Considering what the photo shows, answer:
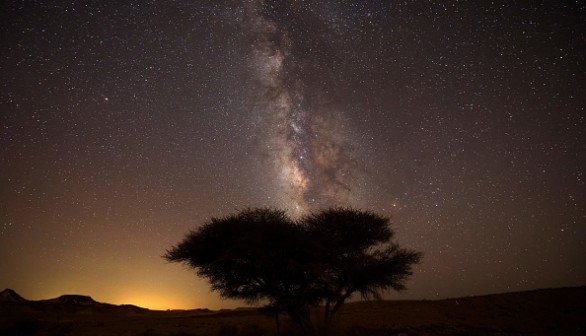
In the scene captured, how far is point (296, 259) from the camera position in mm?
15977

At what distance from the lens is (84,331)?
2509 cm

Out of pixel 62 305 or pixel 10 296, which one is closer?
pixel 62 305

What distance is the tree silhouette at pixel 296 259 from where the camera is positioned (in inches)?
615

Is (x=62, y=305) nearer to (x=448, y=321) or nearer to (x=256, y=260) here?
(x=256, y=260)

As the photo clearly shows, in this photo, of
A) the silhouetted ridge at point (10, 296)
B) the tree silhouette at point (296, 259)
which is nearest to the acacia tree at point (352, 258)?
the tree silhouette at point (296, 259)

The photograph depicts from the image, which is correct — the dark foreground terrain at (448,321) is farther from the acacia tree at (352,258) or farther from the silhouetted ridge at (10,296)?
the silhouetted ridge at (10,296)

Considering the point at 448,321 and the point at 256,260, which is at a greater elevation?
the point at 256,260

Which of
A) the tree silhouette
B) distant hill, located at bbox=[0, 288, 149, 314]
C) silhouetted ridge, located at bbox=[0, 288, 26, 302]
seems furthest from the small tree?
silhouetted ridge, located at bbox=[0, 288, 26, 302]

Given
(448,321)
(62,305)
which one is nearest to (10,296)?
(62,305)

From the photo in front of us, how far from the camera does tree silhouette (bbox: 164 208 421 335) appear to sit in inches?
615

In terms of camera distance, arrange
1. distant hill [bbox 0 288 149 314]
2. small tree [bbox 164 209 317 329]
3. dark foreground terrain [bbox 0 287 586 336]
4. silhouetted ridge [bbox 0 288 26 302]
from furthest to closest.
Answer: silhouetted ridge [bbox 0 288 26 302]
distant hill [bbox 0 288 149 314]
dark foreground terrain [bbox 0 287 586 336]
small tree [bbox 164 209 317 329]

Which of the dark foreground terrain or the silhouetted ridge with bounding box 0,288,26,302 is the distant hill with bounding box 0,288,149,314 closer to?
the silhouetted ridge with bounding box 0,288,26,302

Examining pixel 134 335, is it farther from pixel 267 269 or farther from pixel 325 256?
pixel 325 256

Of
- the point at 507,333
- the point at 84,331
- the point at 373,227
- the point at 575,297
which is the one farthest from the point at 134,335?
the point at 575,297
